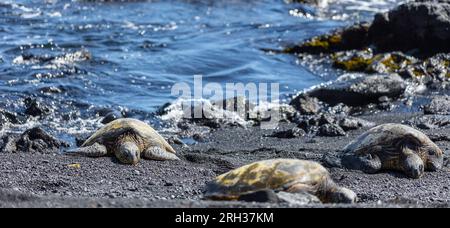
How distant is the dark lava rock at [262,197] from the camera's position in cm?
668

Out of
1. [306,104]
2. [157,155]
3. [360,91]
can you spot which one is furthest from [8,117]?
[360,91]

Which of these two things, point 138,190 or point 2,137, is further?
point 2,137

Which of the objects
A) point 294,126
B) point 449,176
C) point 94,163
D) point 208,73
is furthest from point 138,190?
point 208,73

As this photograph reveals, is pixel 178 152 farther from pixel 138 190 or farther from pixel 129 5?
pixel 129 5

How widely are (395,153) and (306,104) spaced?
15.8 feet

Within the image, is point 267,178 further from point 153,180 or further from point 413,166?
point 413,166

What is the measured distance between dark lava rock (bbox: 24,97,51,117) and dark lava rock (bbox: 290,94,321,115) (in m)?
3.71

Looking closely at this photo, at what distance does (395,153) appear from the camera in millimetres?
8828

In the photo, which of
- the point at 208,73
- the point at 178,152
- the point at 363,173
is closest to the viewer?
the point at 363,173

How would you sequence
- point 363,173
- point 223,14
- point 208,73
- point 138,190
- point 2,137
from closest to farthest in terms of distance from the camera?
point 138,190 → point 363,173 → point 2,137 → point 208,73 → point 223,14

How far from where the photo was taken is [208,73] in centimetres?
1596

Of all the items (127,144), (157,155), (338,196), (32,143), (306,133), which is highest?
(338,196)

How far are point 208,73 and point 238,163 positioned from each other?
22.1 feet

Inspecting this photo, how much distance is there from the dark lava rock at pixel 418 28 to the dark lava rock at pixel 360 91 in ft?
8.82
